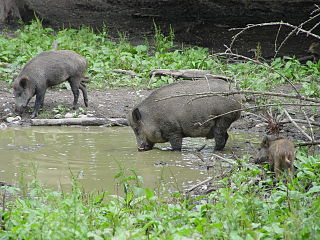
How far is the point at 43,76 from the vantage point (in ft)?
37.9

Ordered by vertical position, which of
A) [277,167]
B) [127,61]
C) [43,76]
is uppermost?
[277,167]

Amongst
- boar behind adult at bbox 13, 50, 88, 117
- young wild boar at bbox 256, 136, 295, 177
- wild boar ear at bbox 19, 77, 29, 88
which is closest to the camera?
young wild boar at bbox 256, 136, 295, 177

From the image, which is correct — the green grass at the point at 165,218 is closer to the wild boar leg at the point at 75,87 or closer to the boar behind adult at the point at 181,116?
the boar behind adult at the point at 181,116

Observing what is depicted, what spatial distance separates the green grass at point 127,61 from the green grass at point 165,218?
23.2ft

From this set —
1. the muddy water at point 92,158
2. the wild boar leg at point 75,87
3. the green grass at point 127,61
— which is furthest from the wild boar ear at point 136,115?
the green grass at point 127,61

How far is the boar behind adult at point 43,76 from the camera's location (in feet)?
37.5

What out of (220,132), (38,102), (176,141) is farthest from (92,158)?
(38,102)

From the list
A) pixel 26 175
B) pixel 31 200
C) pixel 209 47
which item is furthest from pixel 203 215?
pixel 209 47

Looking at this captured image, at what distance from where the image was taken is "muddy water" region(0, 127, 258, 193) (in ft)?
23.6

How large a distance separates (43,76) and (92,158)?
3595 millimetres

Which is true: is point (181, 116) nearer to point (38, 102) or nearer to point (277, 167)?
point (277, 167)

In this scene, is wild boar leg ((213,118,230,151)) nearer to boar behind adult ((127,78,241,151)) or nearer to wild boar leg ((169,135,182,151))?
boar behind adult ((127,78,241,151))

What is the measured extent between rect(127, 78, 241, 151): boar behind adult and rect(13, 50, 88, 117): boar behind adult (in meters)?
2.73

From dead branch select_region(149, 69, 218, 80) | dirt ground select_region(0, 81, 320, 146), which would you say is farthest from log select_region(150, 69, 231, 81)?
dirt ground select_region(0, 81, 320, 146)
